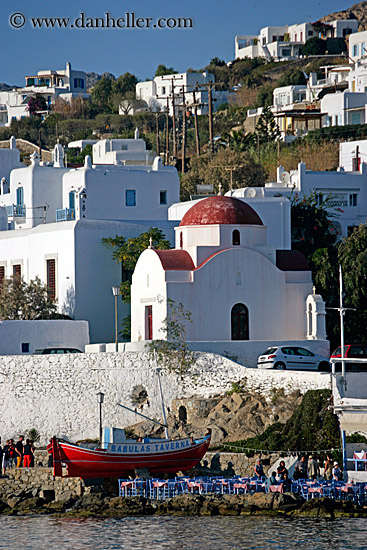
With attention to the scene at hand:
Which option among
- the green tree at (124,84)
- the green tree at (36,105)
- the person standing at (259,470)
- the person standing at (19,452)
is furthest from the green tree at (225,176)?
the green tree at (124,84)

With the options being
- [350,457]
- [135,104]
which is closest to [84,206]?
[350,457]

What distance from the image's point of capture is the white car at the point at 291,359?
116ft

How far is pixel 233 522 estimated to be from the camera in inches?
1072

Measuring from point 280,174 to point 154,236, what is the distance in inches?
434

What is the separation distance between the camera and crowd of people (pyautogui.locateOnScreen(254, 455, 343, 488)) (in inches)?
1137

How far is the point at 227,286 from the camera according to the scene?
124ft

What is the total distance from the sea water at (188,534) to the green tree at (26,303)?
47.6 feet

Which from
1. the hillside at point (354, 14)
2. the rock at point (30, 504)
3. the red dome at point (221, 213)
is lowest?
the rock at point (30, 504)

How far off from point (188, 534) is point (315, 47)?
9615 centimetres

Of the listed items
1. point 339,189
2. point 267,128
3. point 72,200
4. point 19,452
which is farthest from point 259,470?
point 267,128

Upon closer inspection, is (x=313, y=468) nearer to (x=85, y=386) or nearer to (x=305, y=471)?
(x=305, y=471)

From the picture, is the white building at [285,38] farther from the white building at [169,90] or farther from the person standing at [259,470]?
the person standing at [259,470]

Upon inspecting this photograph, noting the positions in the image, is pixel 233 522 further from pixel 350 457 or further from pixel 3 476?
pixel 3 476

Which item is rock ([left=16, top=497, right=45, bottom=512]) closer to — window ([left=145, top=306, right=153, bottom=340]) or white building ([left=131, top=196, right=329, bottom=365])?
white building ([left=131, top=196, right=329, bottom=365])
